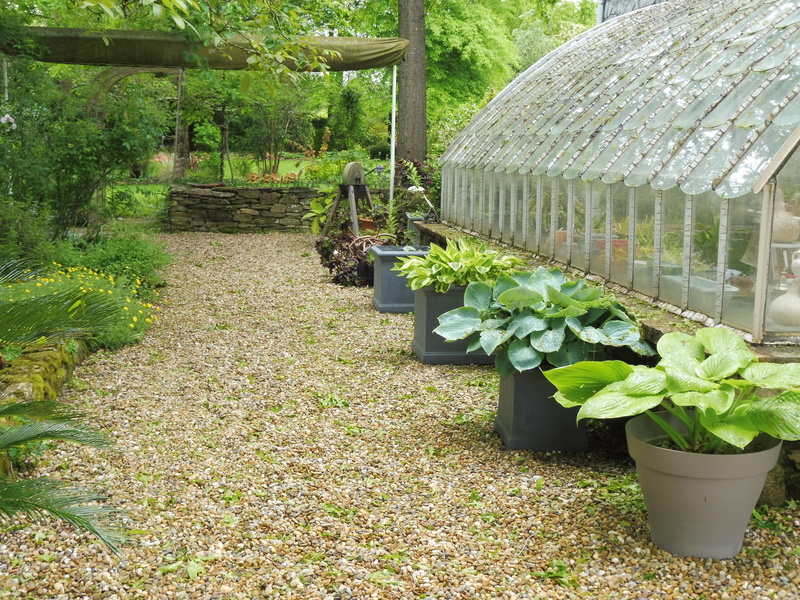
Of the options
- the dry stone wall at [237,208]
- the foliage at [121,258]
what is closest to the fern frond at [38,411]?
the foliage at [121,258]

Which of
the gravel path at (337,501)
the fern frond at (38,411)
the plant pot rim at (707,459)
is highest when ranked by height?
the fern frond at (38,411)

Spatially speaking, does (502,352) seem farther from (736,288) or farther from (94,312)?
(94,312)

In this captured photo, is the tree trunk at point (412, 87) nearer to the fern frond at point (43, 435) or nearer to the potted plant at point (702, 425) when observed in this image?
the potted plant at point (702, 425)

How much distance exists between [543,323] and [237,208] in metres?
12.2

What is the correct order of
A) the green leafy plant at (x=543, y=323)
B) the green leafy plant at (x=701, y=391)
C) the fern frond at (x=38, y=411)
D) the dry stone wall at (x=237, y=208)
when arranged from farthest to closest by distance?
the dry stone wall at (x=237, y=208)
the green leafy plant at (x=543, y=323)
the green leafy plant at (x=701, y=391)
the fern frond at (x=38, y=411)

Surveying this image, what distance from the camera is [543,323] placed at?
4094 millimetres

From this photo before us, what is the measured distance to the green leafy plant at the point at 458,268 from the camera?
5.75 meters

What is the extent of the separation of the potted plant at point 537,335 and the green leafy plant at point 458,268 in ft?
4.06

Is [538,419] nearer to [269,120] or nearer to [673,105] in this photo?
[673,105]

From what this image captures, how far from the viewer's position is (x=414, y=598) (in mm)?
2928

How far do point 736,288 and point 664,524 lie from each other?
134cm

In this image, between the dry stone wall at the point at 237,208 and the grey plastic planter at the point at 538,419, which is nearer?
the grey plastic planter at the point at 538,419

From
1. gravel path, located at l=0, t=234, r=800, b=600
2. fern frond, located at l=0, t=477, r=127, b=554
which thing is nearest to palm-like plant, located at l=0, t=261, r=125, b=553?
fern frond, located at l=0, t=477, r=127, b=554

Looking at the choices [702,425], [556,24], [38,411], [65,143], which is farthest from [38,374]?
[556,24]
